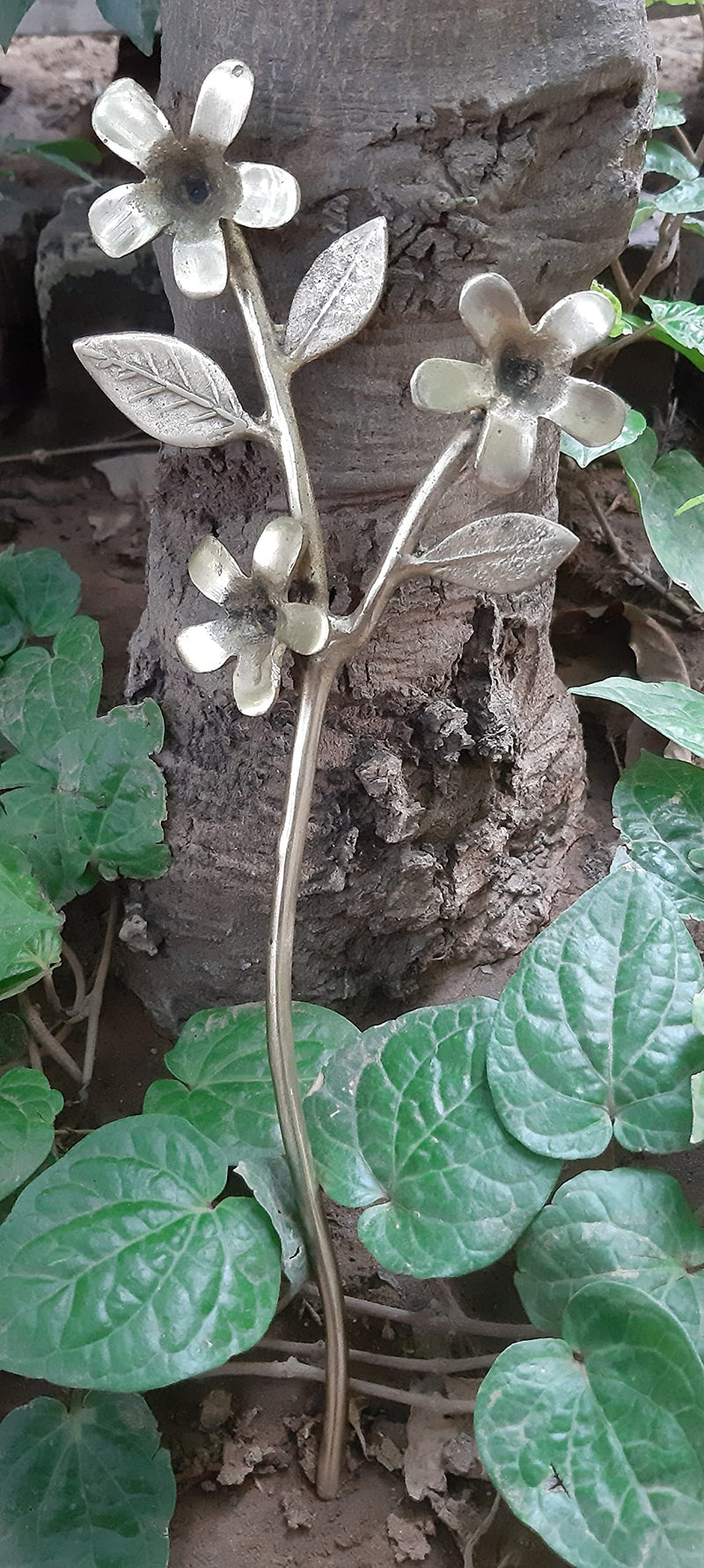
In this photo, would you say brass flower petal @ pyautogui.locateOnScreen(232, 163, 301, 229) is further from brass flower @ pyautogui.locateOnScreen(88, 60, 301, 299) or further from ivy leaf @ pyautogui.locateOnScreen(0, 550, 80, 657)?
ivy leaf @ pyautogui.locateOnScreen(0, 550, 80, 657)

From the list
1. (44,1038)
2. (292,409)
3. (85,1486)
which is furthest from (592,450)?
(85,1486)

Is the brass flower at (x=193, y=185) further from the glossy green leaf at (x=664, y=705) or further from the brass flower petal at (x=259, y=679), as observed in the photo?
the glossy green leaf at (x=664, y=705)

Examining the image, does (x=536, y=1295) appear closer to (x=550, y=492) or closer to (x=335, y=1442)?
(x=335, y=1442)

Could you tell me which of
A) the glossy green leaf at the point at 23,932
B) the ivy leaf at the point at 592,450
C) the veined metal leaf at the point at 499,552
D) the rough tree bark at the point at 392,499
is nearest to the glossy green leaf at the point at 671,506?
the ivy leaf at the point at 592,450

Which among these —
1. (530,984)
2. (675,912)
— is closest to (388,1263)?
(530,984)

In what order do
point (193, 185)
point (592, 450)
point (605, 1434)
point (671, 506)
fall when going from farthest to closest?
point (671, 506), point (592, 450), point (193, 185), point (605, 1434)

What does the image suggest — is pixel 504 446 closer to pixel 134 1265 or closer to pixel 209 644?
pixel 209 644
